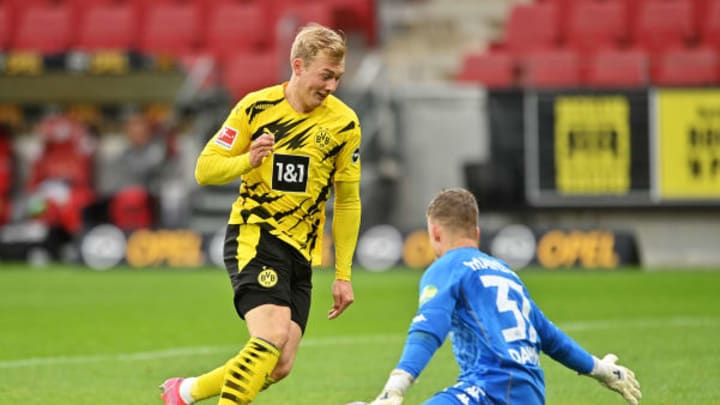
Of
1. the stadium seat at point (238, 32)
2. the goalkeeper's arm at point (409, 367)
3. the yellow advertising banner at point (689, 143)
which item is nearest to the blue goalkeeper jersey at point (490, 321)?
the goalkeeper's arm at point (409, 367)

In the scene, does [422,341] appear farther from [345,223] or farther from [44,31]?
[44,31]

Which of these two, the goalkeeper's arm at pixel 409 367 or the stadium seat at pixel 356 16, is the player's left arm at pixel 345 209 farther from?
the stadium seat at pixel 356 16

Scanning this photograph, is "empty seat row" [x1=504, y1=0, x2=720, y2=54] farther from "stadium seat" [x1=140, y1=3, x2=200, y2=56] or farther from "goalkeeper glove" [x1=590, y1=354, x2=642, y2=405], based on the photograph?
"goalkeeper glove" [x1=590, y1=354, x2=642, y2=405]

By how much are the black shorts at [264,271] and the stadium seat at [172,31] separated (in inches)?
634

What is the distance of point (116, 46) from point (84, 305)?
30.6 ft

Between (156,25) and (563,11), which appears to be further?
(156,25)

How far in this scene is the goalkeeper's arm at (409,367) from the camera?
16.6ft

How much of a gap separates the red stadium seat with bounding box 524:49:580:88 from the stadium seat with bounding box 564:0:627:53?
2.67ft

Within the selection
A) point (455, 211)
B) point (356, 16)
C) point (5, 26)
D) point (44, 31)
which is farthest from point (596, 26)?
point (455, 211)

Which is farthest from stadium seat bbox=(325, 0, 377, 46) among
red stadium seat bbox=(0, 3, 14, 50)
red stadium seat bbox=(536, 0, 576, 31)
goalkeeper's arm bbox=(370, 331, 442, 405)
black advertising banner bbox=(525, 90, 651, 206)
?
goalkeeper's arm bbox=(370, 331, 442, 405)

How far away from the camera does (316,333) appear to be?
478 inches

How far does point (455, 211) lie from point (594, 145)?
45.9 ft

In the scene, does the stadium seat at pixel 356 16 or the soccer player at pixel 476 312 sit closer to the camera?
the soccer player at pixel 476 312

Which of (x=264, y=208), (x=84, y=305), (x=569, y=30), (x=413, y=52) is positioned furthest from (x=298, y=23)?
(x=264, y=208)
